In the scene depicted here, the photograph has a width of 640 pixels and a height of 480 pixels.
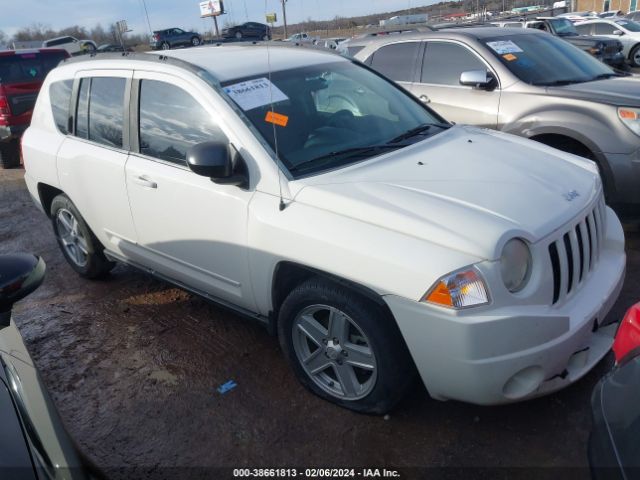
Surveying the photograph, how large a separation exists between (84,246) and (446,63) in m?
4.01

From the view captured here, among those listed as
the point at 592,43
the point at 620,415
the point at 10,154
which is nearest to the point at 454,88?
the point at 620,415

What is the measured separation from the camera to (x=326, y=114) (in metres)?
3.39

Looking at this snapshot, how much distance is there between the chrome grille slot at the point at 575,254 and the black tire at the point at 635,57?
59.9ft

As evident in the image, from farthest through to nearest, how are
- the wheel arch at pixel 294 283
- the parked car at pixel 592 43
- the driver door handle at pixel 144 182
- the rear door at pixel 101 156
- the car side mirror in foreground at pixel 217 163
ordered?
Answer: the parked car at pixel 592 43 < the rear door at pixel 101 156 < the driver door handle at pixel 144 182 < the car side mirror in foreground at pixel 217 163 < the wheel arch at pixel 294 283

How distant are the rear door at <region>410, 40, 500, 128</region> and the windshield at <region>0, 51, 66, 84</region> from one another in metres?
7.30

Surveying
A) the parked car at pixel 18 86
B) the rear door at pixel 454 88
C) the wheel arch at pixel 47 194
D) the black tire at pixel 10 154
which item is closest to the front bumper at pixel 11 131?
the parked car at pixel 18 86

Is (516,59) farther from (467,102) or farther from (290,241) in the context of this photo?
(290,241)

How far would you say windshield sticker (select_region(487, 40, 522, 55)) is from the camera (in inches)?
217

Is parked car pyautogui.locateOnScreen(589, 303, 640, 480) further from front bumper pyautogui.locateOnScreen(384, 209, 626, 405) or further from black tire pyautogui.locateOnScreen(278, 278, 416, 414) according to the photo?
black tire pyautogui.locateOnScreen(278, 278, 416, 414)

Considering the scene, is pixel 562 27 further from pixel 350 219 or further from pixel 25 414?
pixel 25 414

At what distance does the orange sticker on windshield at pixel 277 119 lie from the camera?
3.09m

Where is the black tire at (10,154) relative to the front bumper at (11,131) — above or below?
below

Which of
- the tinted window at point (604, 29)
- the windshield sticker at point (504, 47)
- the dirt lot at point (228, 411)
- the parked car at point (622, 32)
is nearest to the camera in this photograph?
the dirt lot at point (228, 411)

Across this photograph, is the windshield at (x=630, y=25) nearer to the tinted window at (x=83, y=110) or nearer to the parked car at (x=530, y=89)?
the parked car at (x=530, y=89)
